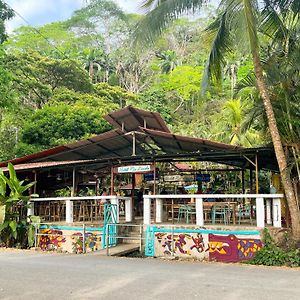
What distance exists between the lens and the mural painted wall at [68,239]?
433 inches

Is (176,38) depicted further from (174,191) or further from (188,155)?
(188,155)

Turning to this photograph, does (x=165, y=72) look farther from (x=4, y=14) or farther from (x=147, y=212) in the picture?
(x=147, y=212)

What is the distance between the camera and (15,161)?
14414 millimetres

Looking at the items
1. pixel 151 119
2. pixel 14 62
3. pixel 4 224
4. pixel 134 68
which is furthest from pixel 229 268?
pixel 134 68

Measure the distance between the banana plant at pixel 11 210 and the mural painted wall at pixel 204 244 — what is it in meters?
4.54

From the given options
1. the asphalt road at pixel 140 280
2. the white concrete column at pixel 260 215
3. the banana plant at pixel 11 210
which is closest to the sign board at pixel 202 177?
the white concrete column at pixel 260 215

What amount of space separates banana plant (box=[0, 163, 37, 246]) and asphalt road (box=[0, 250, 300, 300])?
3.10m

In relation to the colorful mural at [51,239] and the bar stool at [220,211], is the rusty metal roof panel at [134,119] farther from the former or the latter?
the colorful mural at [51,239]

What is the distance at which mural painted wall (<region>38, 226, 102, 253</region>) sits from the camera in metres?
11.0

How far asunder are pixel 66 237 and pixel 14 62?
1792cm

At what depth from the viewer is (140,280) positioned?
645cm

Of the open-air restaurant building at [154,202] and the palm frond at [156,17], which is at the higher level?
the palm frond at [156,17]

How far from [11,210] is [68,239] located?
2355 millimetres

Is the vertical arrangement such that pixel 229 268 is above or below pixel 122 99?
below
